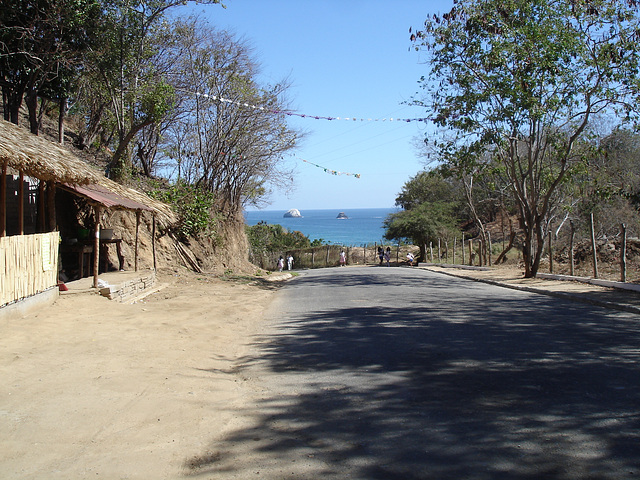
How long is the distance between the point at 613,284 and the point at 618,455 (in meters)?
12.2

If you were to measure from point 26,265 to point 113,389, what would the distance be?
475 centimetres

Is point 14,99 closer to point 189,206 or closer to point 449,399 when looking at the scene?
point 189,206

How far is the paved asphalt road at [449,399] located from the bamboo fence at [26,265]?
4177 millimetres

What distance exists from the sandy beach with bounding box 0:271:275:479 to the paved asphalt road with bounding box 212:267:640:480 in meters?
0.52

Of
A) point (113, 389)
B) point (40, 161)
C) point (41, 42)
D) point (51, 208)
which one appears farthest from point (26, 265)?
point (41, 42)

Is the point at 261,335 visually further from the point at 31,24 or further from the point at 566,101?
the point at 566,101

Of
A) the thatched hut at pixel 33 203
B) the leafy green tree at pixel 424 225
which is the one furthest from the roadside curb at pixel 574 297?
the leafy green tree at pixel 424 225

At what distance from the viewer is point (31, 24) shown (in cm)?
1566

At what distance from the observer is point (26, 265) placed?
997cm

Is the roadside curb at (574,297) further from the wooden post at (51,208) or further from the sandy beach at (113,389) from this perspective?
the wooden post at (51,208)

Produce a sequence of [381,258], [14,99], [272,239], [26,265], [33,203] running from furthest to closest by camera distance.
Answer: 1. [272,239]
2. [381,258]
3. [14,99]
4. [33,203]
5. [26,265]

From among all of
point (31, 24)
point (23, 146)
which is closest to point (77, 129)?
point (31, 24)

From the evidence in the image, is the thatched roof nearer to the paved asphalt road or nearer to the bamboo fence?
the bamboo fence

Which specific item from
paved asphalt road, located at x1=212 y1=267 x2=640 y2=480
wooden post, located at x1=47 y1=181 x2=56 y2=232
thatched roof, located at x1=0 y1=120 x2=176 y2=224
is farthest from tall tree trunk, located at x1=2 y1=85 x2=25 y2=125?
paved asphalt road, located at x1=212 y1=267 x2=640 y2=480
